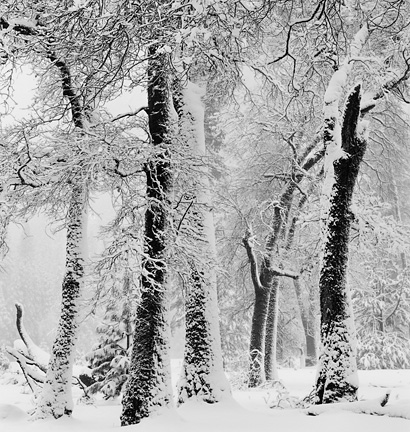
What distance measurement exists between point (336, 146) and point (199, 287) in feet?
11.3

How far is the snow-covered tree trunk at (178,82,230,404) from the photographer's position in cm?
766

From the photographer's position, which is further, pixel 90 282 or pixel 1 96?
pixel 1 96

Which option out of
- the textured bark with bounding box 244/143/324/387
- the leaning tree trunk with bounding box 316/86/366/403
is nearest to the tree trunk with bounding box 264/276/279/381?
the textured bark with bounding box 244/143/324/387

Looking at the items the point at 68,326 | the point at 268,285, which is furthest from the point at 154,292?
the point at 268,285

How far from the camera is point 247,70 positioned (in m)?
9.99

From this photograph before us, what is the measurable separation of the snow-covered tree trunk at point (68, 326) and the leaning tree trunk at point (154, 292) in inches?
55.2

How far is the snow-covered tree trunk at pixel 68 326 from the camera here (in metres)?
7.61

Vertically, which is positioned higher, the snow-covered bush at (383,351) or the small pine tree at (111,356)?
the small pine tree at (111,356)

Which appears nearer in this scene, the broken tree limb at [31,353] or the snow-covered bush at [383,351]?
the broken tree limb at [31,353]


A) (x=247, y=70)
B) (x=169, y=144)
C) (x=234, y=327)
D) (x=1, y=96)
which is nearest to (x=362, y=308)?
(x=234, y=327)

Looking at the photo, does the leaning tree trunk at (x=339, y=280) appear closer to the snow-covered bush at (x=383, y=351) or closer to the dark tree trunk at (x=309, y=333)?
the snow-covered bush at (x=383, y=351)

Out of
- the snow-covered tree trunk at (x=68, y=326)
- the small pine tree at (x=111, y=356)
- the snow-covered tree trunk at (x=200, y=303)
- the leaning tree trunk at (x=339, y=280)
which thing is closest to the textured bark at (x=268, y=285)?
the small pine tree at (x=111, y=356)

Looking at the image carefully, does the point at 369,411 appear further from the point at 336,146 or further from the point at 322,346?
the point at 336,146

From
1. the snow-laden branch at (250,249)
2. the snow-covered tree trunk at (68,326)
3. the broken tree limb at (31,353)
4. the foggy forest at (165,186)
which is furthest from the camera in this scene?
the snow-laden branch at (250,249)
